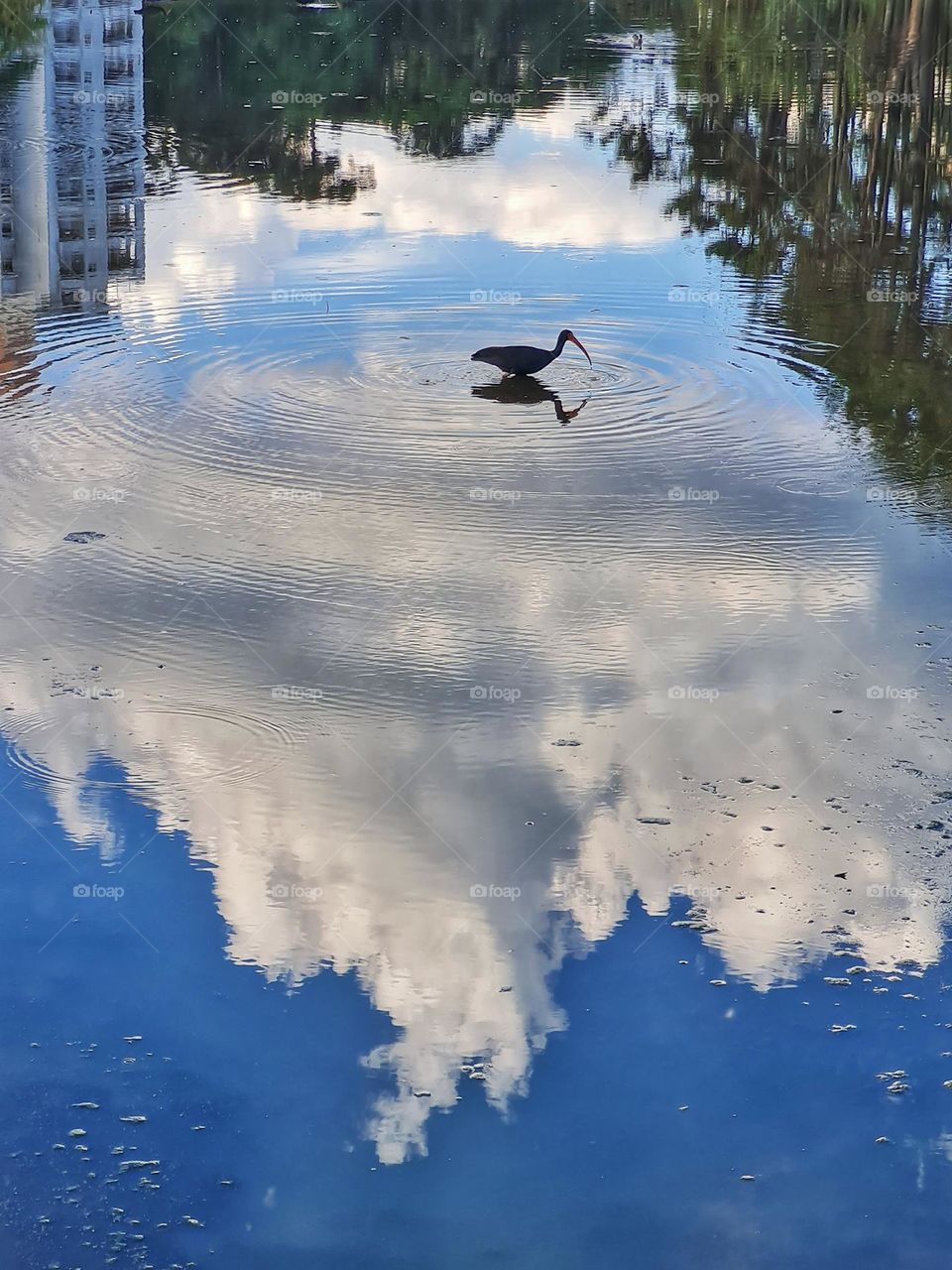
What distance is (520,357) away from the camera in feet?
46.4

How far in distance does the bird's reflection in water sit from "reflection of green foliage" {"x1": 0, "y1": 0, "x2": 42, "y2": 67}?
28.0m

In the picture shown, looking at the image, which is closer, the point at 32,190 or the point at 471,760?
the point at 471,760

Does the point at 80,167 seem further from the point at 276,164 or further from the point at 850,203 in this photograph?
the point at 850,203

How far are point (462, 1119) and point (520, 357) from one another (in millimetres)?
9039

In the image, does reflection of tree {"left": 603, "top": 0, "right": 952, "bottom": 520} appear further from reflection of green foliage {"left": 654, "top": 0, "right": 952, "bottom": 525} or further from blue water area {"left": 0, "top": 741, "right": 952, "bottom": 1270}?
blue water area {"left": 0, "top": 741, "right": 952, "bottom": 1270}

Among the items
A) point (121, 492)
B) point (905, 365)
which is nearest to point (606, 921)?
point (121, 492)

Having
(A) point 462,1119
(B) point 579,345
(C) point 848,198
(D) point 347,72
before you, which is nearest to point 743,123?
(C) point 848,198

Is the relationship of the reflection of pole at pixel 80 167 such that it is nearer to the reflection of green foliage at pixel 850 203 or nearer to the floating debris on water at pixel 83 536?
the floating debris on water at pixel 83 536

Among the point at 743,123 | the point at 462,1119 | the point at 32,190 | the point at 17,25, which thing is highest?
the point at 17,25

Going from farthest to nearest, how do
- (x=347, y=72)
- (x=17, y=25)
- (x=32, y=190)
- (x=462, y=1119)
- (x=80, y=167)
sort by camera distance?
(x=17, y=25)
(x=347, y=72)
(x=80, y=167)
(x=32, y=190)
(x=462, y=1119)

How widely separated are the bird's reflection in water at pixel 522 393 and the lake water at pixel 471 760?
0.17 ft

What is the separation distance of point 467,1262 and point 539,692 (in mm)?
4045

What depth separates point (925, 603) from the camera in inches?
404

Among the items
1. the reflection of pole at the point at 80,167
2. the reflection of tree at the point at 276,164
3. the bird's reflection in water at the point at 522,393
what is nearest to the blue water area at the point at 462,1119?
the bird's reflection in water at the point at 522,393
